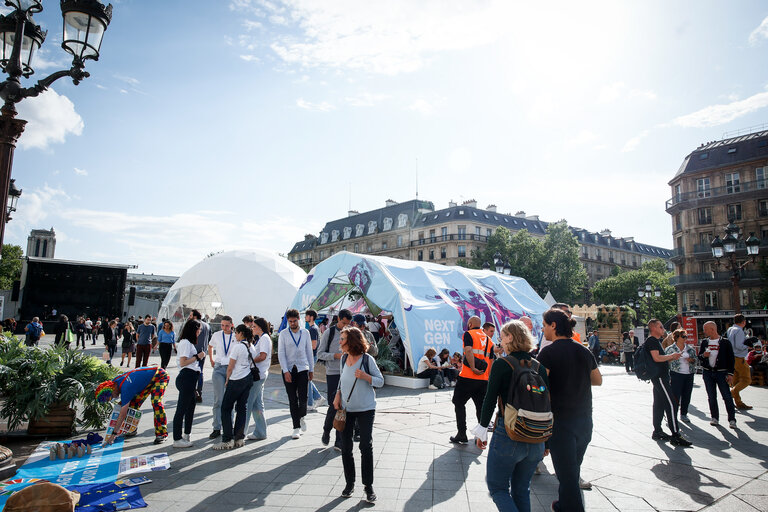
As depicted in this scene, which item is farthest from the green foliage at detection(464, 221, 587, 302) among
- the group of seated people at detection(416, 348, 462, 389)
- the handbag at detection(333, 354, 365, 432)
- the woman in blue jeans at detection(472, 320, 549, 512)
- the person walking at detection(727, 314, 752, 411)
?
the woman in blue jeans at detection(472, 320, 549, 512)

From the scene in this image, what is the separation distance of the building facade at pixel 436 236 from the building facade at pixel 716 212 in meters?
22.3

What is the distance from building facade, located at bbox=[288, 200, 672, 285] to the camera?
62000 mm

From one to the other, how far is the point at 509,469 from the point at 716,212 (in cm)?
4941

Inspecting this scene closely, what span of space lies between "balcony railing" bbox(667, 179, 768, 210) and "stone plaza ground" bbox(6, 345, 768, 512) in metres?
42.1

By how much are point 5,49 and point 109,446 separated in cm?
521

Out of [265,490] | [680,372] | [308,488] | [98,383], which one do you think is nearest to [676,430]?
[680,372]

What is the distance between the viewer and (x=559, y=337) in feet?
13.3

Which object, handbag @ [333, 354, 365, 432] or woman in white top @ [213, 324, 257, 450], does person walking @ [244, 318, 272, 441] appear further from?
handbag @ [333, 354, 365, 432]

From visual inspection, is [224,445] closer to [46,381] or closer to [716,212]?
[46,381]

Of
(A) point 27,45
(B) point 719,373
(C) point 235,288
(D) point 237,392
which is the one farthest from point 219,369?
(C) point 235,288

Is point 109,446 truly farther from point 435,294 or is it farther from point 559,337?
point 435,294

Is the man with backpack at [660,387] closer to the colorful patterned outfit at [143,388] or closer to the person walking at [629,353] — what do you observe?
the colorful patterned outfit at [143,388]

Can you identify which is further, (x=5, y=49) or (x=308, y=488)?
(x=5, y=49)

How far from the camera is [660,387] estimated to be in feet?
23.2
